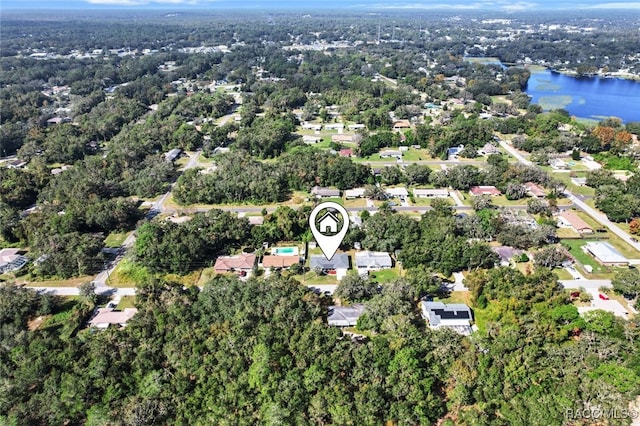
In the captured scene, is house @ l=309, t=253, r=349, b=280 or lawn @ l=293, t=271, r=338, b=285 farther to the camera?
house @ l=309, t=253, r=349, b=280

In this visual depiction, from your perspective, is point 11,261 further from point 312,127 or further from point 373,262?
point 312,127

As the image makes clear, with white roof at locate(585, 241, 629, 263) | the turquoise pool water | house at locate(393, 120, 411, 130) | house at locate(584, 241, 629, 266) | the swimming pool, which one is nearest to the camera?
house at locate(584, 241, 629, 266)

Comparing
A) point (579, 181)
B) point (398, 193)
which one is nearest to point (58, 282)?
point (398, 193)

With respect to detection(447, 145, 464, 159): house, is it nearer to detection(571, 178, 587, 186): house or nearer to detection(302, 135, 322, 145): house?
detection(571, 178, 587, 186): house

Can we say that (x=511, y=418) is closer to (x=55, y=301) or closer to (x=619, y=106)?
(x=55, y=301)

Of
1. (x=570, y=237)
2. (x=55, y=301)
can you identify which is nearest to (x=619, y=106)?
(x=570, y=237)

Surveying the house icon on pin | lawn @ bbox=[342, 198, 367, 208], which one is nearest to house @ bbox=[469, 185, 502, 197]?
lawn @ bbox=[342, 198, 367, 208]

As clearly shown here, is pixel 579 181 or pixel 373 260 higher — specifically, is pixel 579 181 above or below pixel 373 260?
above
